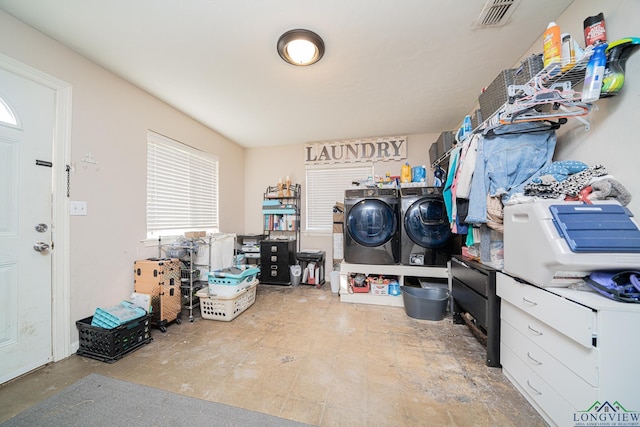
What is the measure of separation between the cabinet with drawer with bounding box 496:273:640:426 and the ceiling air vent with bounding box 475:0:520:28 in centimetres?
182

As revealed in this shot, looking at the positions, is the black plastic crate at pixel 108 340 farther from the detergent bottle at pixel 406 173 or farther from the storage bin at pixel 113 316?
the detergent bottle at pixel 406 173

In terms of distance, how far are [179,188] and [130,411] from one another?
2473mm

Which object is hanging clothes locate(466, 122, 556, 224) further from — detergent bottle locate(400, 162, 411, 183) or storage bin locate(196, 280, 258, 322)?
storage bin locate(196, 280, 258, 322)

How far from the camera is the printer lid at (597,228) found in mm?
1000

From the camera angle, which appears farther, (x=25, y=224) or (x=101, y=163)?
(x=101, y=163)

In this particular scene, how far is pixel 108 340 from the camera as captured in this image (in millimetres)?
1729

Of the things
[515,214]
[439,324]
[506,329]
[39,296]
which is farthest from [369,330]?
[39,296]

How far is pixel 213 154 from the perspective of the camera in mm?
3598

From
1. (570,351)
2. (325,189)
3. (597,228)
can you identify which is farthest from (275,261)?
(597,228)

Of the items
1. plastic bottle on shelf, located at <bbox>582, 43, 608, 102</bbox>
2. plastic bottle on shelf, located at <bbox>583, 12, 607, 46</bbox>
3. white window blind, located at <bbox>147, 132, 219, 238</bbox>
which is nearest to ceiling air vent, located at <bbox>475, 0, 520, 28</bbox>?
plastic bottle on shelf, located at <bbox>583, 12, 607, 46</bbox>

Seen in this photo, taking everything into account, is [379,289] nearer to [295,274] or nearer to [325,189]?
[295,274]

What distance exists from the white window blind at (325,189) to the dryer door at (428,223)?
1.38 m

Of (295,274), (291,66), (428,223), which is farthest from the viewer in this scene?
(295,274)

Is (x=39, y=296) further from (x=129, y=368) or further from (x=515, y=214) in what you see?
(x=515, y=214)
